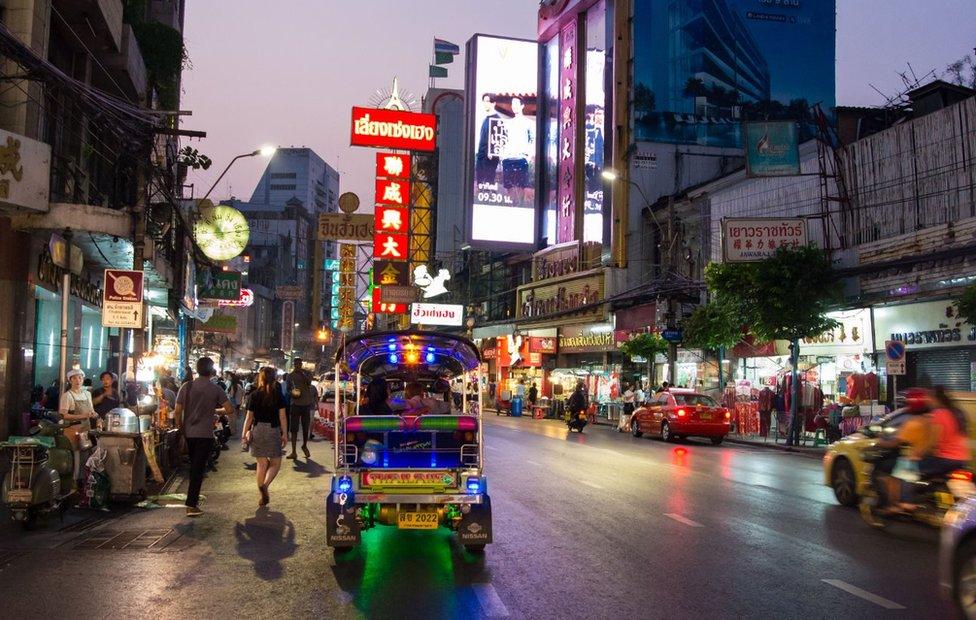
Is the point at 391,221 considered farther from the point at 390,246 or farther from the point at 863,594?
the point at 863,594

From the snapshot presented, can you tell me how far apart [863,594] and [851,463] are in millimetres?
5739

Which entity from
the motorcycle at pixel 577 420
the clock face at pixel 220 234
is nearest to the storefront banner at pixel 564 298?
the motorcycle at pixel 577 420

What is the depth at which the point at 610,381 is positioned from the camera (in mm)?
42375

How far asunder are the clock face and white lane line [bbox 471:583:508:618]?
24.0 metres

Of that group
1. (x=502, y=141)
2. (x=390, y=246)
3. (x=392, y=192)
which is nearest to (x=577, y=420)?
(x=390, y=246)

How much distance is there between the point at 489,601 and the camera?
265 inches

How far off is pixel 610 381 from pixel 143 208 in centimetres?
2907

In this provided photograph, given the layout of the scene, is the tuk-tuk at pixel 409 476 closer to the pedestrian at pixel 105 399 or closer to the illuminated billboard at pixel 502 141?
the pedestrian at pixel 105 399

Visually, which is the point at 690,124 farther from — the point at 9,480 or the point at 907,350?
the point at 9,480

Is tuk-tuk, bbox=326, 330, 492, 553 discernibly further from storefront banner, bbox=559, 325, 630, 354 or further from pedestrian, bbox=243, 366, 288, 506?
storefront banner, bbox=559, 325, 630, 354

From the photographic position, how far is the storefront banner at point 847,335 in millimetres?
25656

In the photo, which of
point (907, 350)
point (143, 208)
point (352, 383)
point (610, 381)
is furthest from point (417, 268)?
point (352, 383)

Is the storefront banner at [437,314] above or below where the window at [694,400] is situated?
above

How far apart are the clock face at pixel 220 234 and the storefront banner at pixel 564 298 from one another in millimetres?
18191
